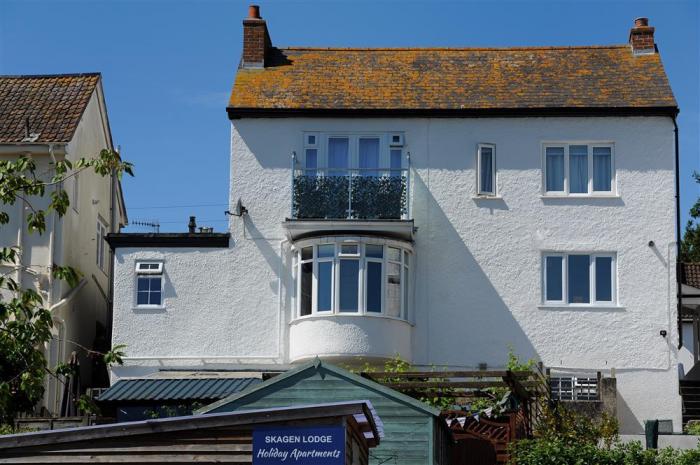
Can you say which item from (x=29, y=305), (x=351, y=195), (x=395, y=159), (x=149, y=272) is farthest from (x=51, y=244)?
(x=29, y=305)

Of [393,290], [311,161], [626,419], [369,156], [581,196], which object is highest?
[369,156]

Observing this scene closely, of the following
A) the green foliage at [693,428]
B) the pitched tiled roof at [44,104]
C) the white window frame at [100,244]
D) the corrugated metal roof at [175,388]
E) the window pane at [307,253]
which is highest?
the pitched tiled roof at [44,104]

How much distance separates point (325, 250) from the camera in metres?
34.8

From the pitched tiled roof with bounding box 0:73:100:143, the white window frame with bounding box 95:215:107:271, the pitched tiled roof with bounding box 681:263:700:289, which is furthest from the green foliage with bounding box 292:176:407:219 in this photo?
the pitched tiled roof with bounding box 681:263:700:289

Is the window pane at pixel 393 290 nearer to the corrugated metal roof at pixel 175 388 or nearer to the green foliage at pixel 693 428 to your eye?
the corrugated metal roof at pixel 175 388

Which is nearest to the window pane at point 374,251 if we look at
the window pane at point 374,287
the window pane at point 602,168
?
the window pane at point 374,287

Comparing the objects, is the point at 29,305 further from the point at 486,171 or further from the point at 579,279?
the point at 579,279

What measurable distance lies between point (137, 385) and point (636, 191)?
1368cm

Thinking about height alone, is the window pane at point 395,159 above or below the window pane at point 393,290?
above

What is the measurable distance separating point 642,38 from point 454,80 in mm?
5501

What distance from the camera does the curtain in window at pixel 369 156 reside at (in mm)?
35997

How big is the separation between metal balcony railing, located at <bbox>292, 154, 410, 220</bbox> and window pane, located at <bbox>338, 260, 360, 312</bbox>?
4.73ft

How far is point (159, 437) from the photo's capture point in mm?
19422

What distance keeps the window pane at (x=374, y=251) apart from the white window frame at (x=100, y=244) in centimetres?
955
